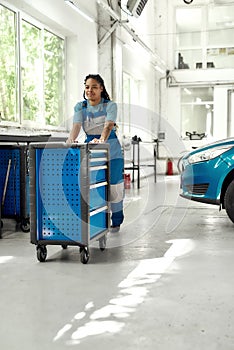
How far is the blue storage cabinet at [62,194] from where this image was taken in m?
2.98

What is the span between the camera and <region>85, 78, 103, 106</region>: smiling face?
362 cm

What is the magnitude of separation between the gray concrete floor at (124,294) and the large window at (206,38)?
386 inches

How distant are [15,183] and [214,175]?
1.96 m

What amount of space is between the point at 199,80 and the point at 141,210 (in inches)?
327

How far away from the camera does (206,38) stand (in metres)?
13.0

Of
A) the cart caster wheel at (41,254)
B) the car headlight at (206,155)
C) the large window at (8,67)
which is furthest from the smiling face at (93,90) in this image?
the large window at (8,67)

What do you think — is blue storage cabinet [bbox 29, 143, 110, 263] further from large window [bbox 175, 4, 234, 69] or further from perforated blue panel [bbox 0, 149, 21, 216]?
large window [bbox 175, 4, 234, 69]

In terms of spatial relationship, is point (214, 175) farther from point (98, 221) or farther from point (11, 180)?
point (11, 180)

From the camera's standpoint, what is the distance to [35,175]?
3086mm

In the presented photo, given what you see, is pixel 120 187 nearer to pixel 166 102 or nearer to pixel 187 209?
pixel 187 209

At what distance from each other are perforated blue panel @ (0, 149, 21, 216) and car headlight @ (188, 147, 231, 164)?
174cm

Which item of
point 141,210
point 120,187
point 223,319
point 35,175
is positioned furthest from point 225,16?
point 223,319

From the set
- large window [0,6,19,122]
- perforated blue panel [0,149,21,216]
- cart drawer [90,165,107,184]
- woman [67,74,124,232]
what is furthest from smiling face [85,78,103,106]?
large window [0,6,19,122]

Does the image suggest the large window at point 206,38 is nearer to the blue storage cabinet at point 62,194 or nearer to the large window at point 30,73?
the large window at point 30,73
